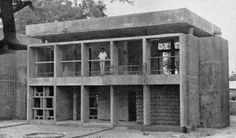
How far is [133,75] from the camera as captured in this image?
786 inches

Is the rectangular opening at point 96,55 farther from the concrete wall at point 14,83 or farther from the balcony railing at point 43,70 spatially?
the concrete wall at point 14,83

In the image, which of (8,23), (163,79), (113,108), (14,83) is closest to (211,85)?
(163,79)

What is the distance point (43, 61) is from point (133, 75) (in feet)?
23.6

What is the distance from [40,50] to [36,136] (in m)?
8.25

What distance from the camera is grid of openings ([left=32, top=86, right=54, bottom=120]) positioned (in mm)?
22969

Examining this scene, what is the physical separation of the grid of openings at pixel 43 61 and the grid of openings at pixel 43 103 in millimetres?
1192

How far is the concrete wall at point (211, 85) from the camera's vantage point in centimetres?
2055

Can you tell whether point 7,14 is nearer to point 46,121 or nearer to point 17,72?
point 46,121

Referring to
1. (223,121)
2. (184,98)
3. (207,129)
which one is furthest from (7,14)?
(223,121)

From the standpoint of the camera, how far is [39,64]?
2445cm

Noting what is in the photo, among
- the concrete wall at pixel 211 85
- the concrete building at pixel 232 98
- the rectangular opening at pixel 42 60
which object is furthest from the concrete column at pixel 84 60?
the concrete building at pixel 232 98

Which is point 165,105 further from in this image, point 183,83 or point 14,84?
point 14,84

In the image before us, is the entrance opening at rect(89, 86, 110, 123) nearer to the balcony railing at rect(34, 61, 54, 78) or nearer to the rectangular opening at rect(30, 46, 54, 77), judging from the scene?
the balcony railing at rect(34, 61, 54, 78)

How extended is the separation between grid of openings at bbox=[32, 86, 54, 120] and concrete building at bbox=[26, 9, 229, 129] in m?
0.06
